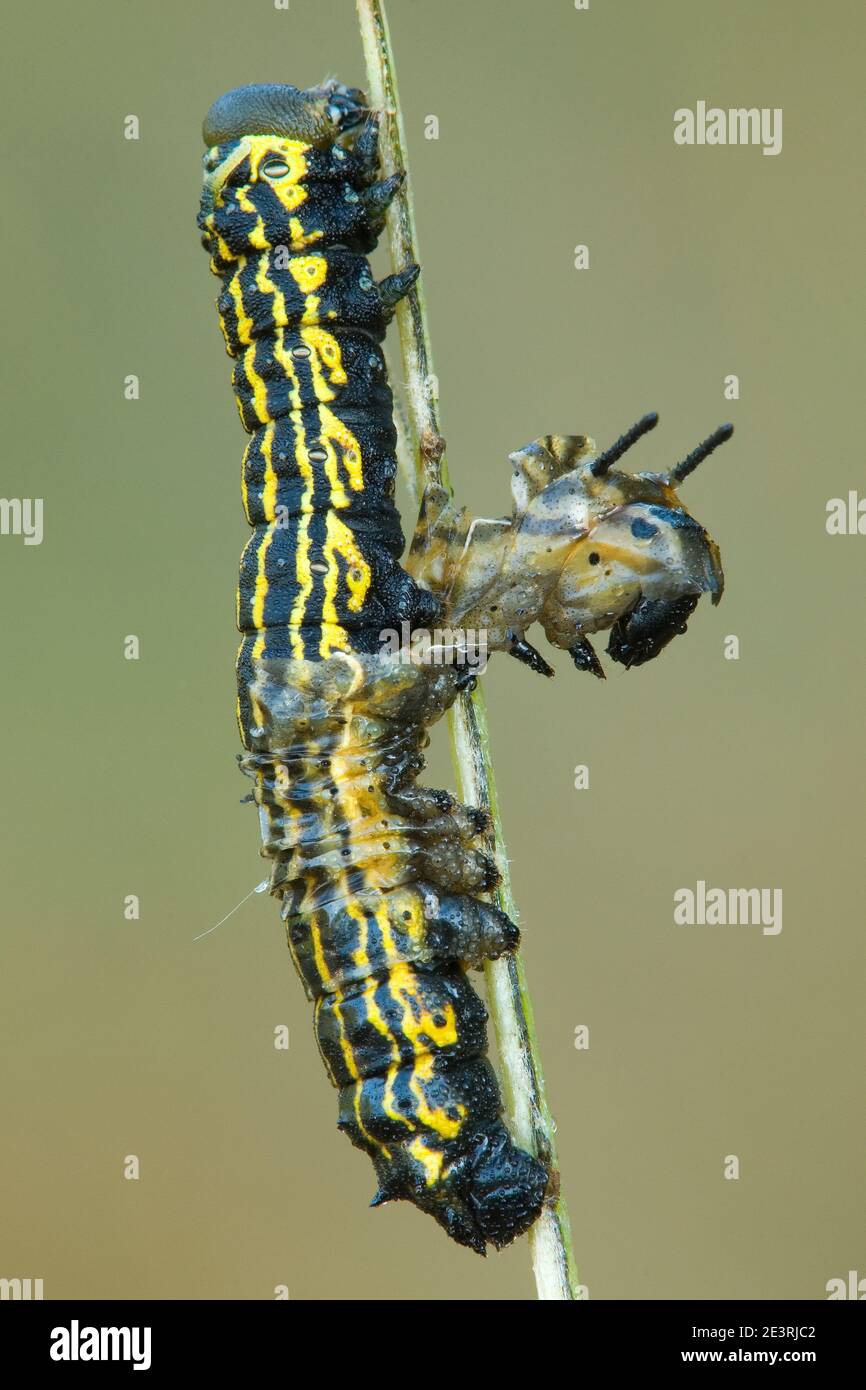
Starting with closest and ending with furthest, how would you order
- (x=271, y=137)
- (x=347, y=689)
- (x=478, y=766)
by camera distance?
(x=478, y=766)
(x=347, y=689)
(x=271, y=137)

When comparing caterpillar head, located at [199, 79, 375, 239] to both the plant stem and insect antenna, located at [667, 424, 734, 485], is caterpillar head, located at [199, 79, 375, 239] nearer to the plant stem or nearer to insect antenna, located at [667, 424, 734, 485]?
the plant stem

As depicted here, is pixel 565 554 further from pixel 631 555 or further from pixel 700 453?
pixel 700 453

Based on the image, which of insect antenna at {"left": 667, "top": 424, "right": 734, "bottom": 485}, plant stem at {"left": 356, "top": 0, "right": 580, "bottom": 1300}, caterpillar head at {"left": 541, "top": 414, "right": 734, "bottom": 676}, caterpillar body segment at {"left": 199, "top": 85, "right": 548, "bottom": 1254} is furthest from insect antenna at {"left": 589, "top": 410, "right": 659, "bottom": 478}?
caterpillar body segment at {"left": 199, "top": 85, "right": 548, "bottom": 1254}

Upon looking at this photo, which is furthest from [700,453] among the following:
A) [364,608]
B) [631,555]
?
[364,608]

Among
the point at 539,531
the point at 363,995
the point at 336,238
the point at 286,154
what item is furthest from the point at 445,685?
the point at 286,154

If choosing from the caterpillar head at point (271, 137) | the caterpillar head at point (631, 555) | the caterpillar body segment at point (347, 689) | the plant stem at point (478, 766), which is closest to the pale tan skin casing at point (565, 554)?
the caterpillar head at point (631, 555)

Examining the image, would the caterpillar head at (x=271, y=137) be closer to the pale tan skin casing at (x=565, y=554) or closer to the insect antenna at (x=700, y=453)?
the pale tan skin casing at (x=565, y=554)

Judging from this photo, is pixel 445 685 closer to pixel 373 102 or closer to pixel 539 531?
pixel 539 531
